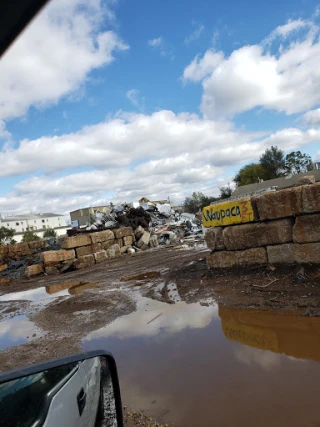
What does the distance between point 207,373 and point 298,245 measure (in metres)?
4.16

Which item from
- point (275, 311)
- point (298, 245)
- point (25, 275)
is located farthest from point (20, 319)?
point (25, 275)

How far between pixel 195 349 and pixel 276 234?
380 centimetres

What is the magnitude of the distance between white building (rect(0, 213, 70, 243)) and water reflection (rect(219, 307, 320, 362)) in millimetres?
A: 98365

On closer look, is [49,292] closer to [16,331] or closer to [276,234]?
[16,331]

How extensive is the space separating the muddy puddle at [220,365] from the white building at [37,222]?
97.8 metres

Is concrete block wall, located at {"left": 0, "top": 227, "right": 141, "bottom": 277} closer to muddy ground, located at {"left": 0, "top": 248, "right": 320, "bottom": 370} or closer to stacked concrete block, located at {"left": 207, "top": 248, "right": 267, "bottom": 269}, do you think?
muddy ground, located at {"left": 0, "top": 248, "right": 320, "bottom": 370}

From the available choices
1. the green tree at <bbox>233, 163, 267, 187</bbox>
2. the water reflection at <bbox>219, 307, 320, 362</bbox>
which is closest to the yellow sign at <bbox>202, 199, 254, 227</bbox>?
the water reflection at <bbox>219, 307, 320, 362</bbox>

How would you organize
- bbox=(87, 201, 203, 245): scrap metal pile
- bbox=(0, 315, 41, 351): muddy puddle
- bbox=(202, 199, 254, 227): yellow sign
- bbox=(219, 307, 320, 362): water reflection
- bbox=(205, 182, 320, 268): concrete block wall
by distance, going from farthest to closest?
bbox=(87, 201, 203, 245): scrap metal pile, bbox=(202, 199, 254, 227): yellow sign, bbox=(205, 182, 320, 268): concrete block wall, bbox=(0, 315, 41, 351): muddy puddle, bbox=(219, 307, 320, 362): water reflection

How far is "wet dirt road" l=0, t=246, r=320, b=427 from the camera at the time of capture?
2857mm

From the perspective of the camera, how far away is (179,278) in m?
8.62

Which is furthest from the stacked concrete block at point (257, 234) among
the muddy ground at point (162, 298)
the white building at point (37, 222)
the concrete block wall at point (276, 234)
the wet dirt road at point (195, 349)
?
the white building at point (37, 222)

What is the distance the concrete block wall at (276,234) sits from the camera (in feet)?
21.1

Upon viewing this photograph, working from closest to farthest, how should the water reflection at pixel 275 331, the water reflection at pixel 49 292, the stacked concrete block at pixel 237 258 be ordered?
1. the water reflection at pixel 275 331
2. the stacked concrete block at pixel 237 258
3. the water reflection at pixel 49 292

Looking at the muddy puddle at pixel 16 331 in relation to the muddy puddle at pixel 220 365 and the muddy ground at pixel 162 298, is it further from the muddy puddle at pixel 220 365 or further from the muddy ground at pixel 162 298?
Answer: the muddy puddle at pixel 220 365
